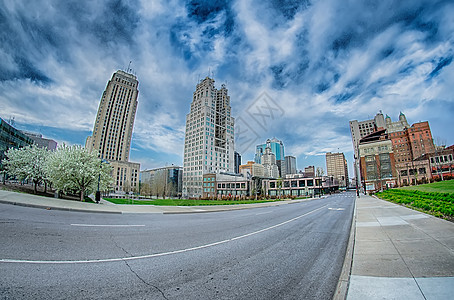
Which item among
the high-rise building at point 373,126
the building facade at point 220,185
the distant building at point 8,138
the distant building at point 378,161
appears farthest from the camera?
the high-rise building at point 373,126

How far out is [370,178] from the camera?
98438 millimetres

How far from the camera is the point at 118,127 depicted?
12694cm

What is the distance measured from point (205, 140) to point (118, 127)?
65.2 meters

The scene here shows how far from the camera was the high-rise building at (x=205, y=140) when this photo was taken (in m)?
107

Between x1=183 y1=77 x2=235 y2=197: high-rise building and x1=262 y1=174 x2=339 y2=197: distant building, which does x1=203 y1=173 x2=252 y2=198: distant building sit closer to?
x1=183 y1=77 x2=235 y2=197: high-rise building

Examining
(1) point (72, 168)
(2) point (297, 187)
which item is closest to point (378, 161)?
(2) point (297, 187)

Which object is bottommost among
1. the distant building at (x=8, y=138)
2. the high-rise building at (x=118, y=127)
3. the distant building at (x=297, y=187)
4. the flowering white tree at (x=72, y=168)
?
the distant building at (x=297, y=187)

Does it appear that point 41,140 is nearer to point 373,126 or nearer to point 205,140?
point 205,140

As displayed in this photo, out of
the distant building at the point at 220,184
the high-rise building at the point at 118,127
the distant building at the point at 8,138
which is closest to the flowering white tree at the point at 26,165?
the distant building at the point at 8,138

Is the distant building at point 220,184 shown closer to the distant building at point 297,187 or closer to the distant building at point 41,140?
the distant building at point 297,187

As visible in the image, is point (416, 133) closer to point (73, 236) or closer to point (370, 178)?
point (370, 178)

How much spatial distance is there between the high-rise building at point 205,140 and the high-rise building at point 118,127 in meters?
39.9

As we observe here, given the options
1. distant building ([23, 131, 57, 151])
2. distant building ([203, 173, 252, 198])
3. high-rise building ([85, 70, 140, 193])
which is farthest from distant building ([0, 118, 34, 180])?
distant building ([23, 131, 57, 151])

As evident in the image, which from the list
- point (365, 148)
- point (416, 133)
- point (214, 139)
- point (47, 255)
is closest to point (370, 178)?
point (365, 148)
